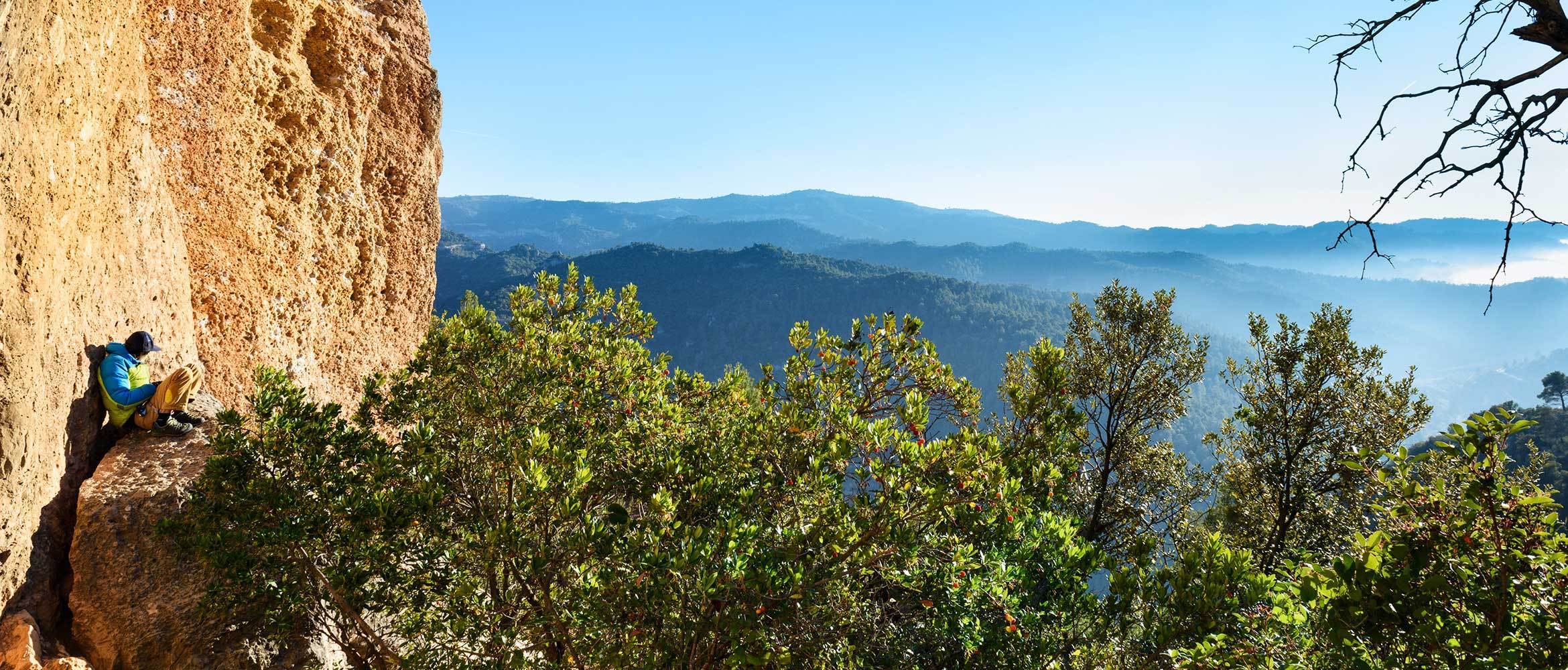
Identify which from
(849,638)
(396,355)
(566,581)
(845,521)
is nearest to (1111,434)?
(849,638)

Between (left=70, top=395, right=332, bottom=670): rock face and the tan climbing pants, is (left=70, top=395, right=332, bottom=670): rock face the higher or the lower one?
the lower one

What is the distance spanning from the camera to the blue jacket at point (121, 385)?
7535mm

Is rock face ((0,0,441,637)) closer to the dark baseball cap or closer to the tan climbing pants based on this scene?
the dark baseball cap

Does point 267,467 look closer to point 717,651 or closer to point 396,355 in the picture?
point 717,651

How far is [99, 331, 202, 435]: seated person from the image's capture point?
755 cm

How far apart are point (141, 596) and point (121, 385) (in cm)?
244

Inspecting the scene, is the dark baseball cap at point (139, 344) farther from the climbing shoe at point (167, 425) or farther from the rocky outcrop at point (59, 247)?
the climbing shoe at point (167, 425)

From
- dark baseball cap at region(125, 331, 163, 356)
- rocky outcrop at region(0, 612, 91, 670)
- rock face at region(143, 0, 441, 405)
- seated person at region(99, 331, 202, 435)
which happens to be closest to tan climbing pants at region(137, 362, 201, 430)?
seated person at region(99, 331, 202, 435)

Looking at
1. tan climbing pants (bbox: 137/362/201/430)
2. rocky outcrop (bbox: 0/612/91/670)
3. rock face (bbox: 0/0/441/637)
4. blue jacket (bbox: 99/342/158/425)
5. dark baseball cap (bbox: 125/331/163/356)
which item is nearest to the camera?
rocky outcrop (bbox: 0/612/91/670)

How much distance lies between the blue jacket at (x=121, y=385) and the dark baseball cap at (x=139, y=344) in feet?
0.38

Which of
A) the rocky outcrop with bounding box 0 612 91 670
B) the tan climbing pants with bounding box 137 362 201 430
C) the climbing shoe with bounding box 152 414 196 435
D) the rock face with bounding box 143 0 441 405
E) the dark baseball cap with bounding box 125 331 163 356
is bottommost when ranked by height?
the rocky outcrop with bounding box 0 612 91 670

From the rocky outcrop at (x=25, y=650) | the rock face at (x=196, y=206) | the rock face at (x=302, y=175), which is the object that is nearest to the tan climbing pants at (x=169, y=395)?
the rock face at (x=196, y=206)

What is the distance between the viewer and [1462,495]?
345 centimetres

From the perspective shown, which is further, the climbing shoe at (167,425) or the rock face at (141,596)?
the climbing shoe at (167,425)
